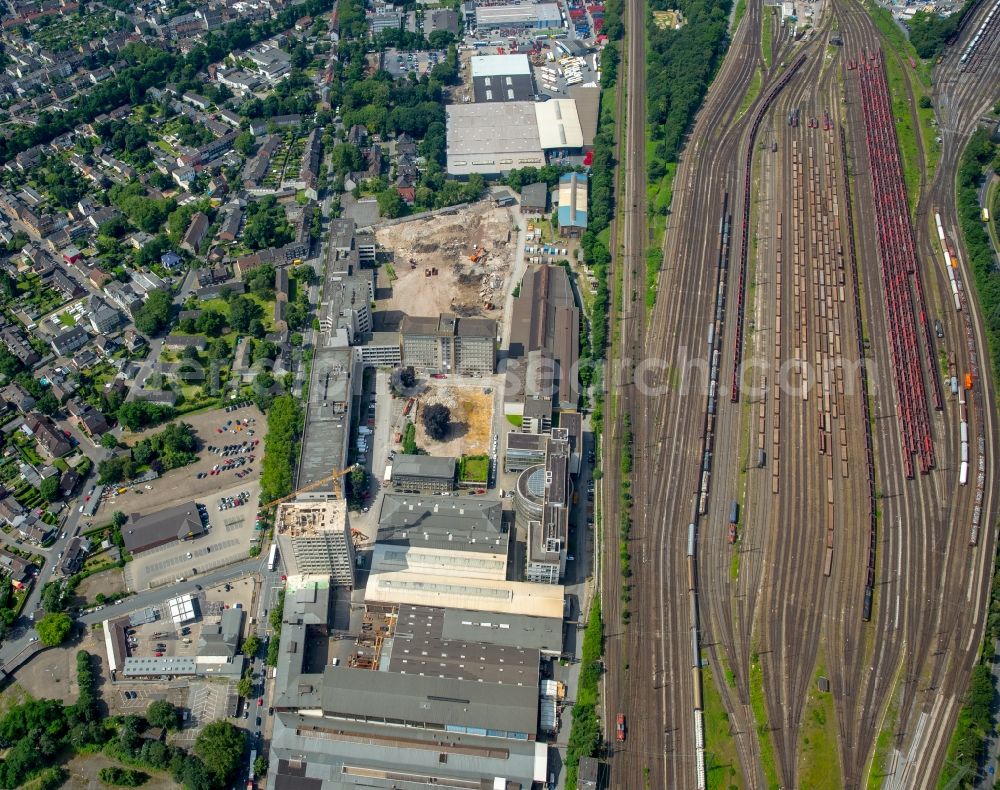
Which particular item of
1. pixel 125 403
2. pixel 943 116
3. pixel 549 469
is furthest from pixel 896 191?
pixel 125 403

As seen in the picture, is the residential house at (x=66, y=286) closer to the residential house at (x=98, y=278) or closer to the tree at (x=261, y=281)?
the residential house at (x=98, y=278)

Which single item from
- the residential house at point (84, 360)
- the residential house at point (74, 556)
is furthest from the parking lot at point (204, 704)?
the residential house at point (84, 360)

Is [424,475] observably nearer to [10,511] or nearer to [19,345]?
[10,511]

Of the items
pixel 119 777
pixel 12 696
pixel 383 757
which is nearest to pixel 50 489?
pixel 12 696

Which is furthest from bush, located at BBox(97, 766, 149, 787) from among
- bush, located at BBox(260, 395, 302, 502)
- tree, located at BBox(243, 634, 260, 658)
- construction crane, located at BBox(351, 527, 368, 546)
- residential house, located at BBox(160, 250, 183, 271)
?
residential house, located at BBox(160, 250, 183, 271)

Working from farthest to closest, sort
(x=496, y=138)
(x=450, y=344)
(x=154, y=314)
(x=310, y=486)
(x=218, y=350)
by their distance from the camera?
1. (x=496, y=138)
2. (x=154, y=314)
3. (x=218, y=350)
4. (x=450, y=344)
5. (x=310, y=486)

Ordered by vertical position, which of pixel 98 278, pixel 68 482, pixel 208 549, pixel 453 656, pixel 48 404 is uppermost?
pixel 98 278
